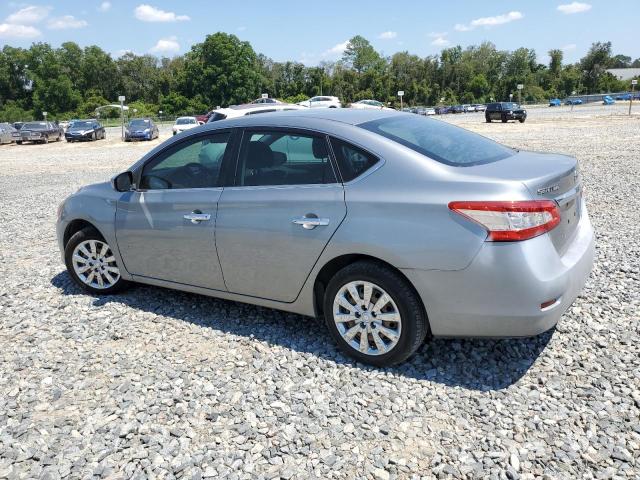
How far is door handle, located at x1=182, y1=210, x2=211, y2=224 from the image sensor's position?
4180 mm

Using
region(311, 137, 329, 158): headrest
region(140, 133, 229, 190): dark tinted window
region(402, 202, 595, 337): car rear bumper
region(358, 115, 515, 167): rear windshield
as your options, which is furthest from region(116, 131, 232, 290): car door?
region(402, 202, 595, 337): car rear bumper

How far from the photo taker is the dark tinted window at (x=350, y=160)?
3.57m

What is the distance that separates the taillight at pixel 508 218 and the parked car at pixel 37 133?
40.2 metres

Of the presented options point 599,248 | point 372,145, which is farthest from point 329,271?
point 599,248

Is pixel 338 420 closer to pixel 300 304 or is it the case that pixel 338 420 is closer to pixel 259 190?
pixel 300 304

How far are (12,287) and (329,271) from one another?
152 inches

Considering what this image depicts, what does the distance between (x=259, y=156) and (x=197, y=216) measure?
0.69 metres

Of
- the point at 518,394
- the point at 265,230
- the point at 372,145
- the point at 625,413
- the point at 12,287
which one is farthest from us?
the point at 12,287

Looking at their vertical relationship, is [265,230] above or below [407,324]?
above

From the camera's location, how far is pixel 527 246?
3.08 meters

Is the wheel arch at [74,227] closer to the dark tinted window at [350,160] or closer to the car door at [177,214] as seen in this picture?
the car door at [177,214]

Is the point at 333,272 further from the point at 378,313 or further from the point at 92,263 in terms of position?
the point at 92,263

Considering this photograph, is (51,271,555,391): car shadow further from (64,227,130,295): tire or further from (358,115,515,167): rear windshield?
(358,115,515,167): rear windshield

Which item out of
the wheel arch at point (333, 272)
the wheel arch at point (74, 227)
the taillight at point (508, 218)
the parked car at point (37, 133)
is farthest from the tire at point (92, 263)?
the parked car at point (37, 133)
